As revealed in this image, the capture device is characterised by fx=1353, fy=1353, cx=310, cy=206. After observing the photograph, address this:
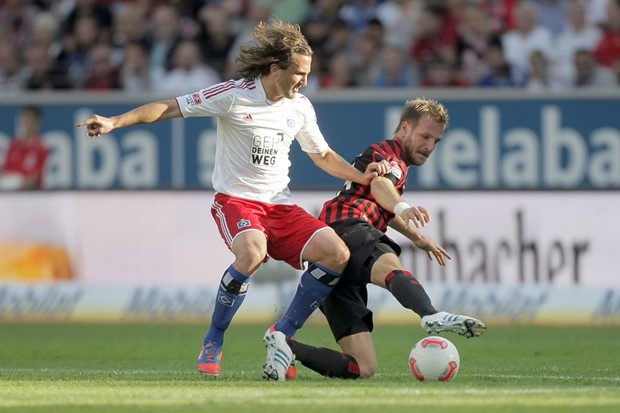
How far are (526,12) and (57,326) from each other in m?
6.45

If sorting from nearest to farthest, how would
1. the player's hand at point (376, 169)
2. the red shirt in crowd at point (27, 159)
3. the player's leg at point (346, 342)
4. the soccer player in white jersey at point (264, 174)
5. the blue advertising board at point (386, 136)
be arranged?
the player's leg at point (346, 342) → the soccer player in white jersey at point (264, 174) → the player's hand at point (376, 169) → the blue advertising board at point (386, 136) → the red shirt in crowd at point (27, 159)

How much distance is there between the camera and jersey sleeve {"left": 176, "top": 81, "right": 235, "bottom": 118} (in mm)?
8188

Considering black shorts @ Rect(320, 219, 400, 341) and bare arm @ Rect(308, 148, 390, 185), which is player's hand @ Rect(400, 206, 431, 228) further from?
bare arm @ Rect(308, 148, 390, 185)

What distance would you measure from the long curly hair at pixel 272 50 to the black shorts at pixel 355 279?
1.07 m

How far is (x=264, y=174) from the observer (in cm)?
841

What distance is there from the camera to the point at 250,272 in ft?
26.3

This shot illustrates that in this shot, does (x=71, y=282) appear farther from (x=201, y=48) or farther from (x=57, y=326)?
(x=201, y=48)

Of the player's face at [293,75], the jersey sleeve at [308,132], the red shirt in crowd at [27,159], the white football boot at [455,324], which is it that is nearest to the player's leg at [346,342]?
the white football boot at [455,324]

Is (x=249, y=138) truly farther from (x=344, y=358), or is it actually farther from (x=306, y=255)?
(x=344, y=358)

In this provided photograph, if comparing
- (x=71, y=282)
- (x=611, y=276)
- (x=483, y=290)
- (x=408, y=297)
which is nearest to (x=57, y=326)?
(x=71, y=282)

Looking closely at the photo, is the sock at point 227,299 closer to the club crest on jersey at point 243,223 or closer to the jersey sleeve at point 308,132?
the club crest on jersey at point 243,223

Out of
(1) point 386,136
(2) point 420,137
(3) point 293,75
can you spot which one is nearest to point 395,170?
(2) point 420,137

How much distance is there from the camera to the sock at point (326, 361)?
782 cm

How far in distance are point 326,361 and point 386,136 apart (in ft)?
25.0
